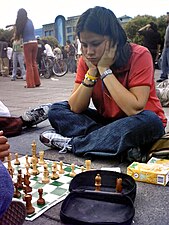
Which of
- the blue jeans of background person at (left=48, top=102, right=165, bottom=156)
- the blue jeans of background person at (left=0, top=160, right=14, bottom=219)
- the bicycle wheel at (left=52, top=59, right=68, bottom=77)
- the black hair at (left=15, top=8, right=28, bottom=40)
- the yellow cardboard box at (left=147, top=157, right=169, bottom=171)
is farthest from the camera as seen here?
the bicycle wheel at (left=52, top=59, right=68, bottom=77)

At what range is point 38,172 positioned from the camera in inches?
79.4

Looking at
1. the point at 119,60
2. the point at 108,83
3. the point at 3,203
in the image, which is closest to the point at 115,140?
the point at 108,83

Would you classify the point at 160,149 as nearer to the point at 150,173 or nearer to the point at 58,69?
the point at 150,173

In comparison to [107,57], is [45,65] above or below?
below

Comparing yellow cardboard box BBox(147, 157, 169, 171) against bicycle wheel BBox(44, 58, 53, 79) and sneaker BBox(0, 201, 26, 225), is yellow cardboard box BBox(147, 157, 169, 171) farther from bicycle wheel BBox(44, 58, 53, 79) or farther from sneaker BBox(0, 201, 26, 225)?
bicycle wheel BBox(44, 58, 53, 79)

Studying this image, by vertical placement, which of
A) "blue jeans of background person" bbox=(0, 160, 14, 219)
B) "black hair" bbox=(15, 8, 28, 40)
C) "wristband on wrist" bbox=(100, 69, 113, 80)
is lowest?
"blue jeans of background person" bbox=(0, 160, 14, 219)

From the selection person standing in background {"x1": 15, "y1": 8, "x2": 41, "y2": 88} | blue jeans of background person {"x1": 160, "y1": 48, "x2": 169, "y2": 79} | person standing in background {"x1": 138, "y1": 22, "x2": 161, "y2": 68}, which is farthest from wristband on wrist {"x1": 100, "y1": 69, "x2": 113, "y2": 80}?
person standing in background {"x1": 138, "y1": 22, "x2": 161, "y2": 68}

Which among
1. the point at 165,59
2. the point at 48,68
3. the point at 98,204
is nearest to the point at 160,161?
the point at 98,204

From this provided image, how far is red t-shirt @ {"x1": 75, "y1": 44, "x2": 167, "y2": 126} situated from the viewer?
218 cm

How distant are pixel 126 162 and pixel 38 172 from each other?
56 centimetres

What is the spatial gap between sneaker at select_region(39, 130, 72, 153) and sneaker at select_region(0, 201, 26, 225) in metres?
1.17

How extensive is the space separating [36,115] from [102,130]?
1.09 meters

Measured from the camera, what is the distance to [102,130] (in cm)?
226

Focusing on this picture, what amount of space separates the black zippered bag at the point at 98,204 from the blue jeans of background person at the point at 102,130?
0.42 m
